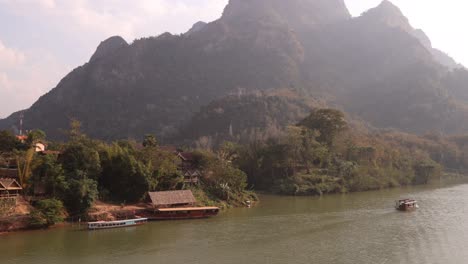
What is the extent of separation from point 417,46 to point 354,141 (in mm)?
132394

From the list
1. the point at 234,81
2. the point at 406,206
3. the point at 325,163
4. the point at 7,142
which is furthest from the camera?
the point at 234,81

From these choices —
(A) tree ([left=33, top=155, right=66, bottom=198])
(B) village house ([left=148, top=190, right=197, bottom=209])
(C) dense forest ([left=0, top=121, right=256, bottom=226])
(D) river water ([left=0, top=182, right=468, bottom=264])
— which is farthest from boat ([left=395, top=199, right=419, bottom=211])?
(A) tree ([left=33, top=155, right=66, bottom=198])

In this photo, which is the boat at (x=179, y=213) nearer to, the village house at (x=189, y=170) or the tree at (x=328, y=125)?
the village house at (x=189, y=170)

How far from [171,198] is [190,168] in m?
12.3

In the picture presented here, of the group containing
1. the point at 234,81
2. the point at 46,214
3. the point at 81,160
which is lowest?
the point at 46,214

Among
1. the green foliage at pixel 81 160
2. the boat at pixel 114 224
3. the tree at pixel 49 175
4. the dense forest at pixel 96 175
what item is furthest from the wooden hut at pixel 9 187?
the boat at pixel 114 224

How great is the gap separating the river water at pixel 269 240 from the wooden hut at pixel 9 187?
418cm

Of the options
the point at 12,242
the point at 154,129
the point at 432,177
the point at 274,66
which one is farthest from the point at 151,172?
the point at 274,66

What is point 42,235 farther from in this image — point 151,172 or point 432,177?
point 432,177

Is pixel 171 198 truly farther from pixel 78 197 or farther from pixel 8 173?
pixel 8 173

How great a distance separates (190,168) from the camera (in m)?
52.1

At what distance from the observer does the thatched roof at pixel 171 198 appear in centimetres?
3911

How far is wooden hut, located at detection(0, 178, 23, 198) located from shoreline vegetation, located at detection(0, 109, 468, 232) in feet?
2.80

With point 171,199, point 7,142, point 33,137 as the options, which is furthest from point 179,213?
point 7,142
